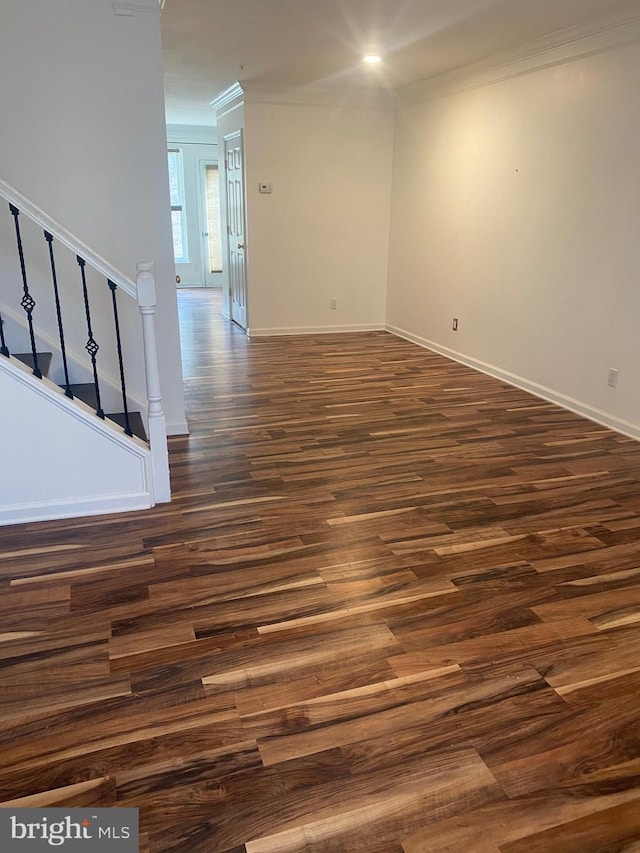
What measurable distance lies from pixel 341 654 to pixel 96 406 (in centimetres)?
202

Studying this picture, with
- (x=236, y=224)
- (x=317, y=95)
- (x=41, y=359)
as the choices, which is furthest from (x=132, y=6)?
(x=236, y=224)

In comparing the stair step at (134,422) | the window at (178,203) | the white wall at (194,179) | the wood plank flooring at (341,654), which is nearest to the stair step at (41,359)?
the stair step at (134,422)

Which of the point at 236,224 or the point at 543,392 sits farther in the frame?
the point at 236,224

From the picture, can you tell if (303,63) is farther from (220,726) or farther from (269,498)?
(220,726)

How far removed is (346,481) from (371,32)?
3198 mm

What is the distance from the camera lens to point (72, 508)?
2908 millimetres

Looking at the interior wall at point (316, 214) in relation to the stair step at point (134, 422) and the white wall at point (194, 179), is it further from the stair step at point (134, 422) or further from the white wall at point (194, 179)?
the white wall at point (194, 179)

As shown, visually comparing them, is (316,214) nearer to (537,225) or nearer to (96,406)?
(537,225)

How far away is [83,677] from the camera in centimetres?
192

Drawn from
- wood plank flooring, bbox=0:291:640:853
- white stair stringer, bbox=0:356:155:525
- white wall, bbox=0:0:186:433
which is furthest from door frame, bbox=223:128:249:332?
white stair stringer, bbox=0:356:155:525

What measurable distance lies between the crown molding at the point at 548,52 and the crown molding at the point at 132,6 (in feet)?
9.09

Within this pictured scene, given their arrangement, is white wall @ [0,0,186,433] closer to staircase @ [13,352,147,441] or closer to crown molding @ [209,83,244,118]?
staircase @ [13,352,147,441]

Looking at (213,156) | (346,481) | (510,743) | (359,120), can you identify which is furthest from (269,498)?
(213,156)

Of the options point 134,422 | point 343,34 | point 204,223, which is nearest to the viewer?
point 134,422
